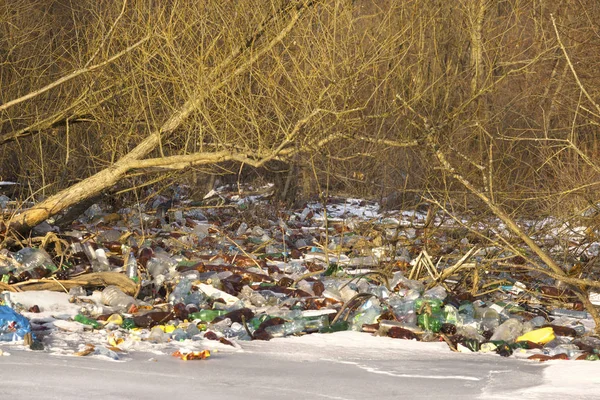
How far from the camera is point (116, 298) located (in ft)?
17.1

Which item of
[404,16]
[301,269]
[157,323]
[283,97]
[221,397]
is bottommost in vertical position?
[221,397]

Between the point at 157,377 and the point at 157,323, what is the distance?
128 cm

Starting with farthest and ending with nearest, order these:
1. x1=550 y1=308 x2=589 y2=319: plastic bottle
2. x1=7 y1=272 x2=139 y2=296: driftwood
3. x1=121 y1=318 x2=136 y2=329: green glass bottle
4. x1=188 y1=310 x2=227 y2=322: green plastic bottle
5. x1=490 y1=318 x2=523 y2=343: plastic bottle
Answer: x1=550 y1=308 x2=589 y2=319: plastic bottle → x1=7 y1=272 x2=139 y2=296: driftwood → x1=188 y1=310 x2=227 y2=322: green plastic bottle → x1=490 y1=318 x2=523 y2=343: plastic bottle → x1=121 y1=318 x2=136 y2=329: green glass bottle

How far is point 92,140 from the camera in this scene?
9789 millimetres

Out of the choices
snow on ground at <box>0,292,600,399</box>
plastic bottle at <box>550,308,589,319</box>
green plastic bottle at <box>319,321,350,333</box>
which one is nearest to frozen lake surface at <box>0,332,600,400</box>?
snow on ground at <box>0,292,600,399</box>

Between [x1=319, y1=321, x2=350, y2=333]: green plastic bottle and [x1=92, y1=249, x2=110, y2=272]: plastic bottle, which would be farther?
[x1=92, y1=249, x2=110, y2=272]: plastic bottle

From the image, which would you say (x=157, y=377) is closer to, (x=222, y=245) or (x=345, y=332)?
(x=345, y=332)

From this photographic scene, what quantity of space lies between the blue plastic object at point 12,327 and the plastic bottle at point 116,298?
3.40 ft

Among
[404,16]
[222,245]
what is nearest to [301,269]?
[222,245]

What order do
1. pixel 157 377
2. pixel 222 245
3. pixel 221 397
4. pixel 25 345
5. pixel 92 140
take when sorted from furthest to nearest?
pixel 92 140, pixel 222 245, pixel 25 345, pixel 157 377, pixel 221 397

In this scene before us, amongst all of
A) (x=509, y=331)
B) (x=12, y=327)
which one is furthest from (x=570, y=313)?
(x=12, y=327)

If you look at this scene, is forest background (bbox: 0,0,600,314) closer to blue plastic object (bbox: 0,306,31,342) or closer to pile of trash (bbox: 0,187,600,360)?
pile of trash (bbox: 0,187,600,360)

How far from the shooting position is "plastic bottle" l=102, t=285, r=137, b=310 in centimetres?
517

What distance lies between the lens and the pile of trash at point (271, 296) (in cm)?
454
